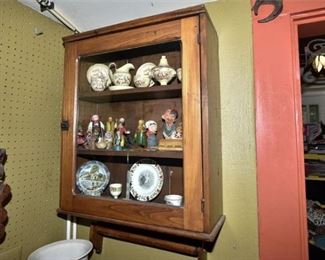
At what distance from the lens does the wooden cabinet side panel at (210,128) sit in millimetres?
673

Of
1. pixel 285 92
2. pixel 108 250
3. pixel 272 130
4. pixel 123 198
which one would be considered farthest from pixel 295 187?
pixel 108 250

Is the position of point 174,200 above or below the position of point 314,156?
below

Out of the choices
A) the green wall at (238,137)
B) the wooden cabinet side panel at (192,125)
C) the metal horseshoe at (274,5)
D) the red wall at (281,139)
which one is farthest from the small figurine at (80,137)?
the metal horseshoe at (274,5)

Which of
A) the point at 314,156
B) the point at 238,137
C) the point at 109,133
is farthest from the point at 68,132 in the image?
the point at 314,156

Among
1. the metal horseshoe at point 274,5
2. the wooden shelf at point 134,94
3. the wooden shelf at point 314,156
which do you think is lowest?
the wooden shelf at point 314,156

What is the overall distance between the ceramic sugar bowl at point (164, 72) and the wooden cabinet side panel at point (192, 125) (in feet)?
0.36

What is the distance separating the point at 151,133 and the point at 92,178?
1.02 feet

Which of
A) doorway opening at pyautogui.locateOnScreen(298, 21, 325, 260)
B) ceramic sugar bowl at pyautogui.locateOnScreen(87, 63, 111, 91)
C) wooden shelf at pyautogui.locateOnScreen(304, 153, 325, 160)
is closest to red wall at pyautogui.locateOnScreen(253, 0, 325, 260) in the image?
doorway opening at pyautogui.locateOnScreen(298, 21, 325, 260)

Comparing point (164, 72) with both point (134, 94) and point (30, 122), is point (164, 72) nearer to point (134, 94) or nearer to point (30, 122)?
point (134, 94)

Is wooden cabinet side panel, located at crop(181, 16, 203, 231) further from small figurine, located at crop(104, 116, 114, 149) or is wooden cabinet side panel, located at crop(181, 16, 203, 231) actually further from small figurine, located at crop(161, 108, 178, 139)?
small figurine, located at crop(104, 116, 114, 149)

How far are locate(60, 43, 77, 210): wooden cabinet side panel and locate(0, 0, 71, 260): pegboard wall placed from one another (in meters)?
0.15

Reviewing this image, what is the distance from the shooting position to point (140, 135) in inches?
36.5

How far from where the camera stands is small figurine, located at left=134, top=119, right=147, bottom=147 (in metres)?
0.92

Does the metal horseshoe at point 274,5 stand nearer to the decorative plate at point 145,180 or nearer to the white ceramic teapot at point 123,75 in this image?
the white ceramic teapot at point 123,75
